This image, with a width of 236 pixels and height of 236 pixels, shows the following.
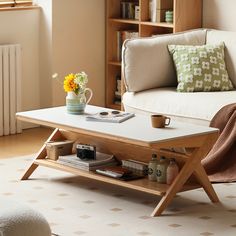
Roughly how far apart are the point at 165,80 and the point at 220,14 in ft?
2.70

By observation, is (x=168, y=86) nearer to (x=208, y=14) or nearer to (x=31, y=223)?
(x=208, y=14)

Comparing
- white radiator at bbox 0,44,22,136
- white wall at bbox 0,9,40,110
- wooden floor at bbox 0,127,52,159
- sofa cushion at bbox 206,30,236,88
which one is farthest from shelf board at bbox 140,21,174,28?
wooden floor at bbox 0,127,52,159

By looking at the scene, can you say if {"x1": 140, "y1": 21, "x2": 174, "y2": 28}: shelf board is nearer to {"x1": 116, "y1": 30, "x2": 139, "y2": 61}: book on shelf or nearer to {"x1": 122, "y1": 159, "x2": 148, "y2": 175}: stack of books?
{"x1": 116, "y1": 30, "x2": 139, "y2": 61}: book on shelf

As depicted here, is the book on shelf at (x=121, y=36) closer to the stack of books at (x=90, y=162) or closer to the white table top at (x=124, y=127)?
the white table top at (x=124, y=127)

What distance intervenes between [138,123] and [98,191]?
50 cm

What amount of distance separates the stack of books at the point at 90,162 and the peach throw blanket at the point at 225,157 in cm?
63

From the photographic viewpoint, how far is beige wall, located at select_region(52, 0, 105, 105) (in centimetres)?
680

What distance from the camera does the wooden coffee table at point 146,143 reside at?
14.7ft

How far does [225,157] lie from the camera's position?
17.2 feet

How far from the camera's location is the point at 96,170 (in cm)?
488

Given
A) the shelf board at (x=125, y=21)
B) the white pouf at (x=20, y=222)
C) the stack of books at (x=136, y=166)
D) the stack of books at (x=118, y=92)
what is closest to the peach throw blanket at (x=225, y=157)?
the stack of books at (x=136, y=166)

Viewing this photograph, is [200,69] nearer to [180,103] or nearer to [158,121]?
[180,103]

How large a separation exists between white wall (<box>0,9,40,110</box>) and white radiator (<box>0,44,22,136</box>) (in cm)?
14

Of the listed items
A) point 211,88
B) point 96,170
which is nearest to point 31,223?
point 96,170
